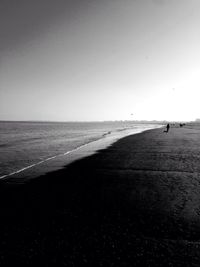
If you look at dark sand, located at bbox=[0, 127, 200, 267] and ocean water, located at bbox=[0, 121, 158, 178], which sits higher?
dark sand, located at bbox=[0, 127, 200, 267]

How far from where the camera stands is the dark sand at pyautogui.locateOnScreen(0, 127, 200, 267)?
5.00m

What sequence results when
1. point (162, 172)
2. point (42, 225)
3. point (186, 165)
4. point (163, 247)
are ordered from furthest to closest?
point (186, 165) → point (162, 172) → point (42, 225) → point (163, 247)

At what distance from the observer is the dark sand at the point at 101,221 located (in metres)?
5.00

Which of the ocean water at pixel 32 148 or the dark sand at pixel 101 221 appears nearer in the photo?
the dark sand at pixel 101 221

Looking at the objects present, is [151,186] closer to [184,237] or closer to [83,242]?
[184,237]

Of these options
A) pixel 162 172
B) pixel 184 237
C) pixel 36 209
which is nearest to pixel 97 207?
pixel 36 209

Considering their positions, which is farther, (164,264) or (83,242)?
(83,242)

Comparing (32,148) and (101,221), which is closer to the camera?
(101,221)

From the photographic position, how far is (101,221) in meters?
6.85

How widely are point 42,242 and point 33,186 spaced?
5680mm

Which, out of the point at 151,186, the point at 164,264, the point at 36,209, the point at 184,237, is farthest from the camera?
the point at 151,186

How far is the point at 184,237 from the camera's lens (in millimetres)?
5840

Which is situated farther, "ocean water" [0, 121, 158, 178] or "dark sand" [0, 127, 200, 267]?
"ocean water" [0, 121, 158, 178]

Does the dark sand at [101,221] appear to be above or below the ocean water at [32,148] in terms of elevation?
above
